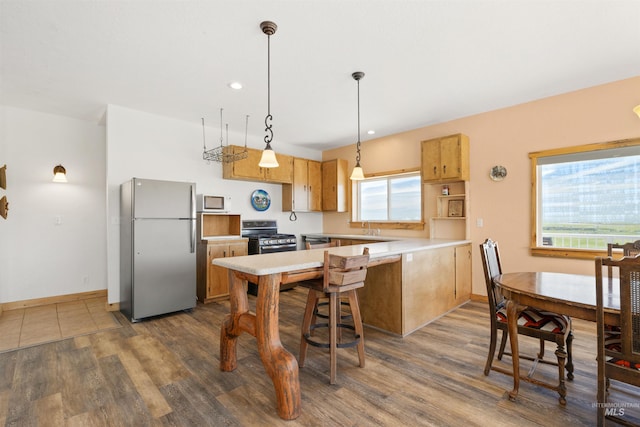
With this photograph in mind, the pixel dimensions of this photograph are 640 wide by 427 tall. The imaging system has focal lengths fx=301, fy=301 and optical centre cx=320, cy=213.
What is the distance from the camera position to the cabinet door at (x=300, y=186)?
5.67 metres

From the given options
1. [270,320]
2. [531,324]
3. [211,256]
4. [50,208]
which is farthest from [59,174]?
[531,324]

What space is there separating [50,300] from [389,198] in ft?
18.0

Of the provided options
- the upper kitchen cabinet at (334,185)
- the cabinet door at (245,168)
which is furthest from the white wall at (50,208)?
the upper kitchen cabinet at (334,185)

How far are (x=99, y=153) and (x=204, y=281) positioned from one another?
264 cm

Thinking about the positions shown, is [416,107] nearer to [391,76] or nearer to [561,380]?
[391,76]

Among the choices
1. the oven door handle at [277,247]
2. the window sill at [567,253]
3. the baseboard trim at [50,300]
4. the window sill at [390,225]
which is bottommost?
the baseboard trim at [50,300]

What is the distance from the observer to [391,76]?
317 centimetres

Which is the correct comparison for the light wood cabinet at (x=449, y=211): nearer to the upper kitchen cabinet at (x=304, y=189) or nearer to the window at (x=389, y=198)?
the window at (x=389, y=198)

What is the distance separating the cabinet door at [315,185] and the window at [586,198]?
3.55 meters

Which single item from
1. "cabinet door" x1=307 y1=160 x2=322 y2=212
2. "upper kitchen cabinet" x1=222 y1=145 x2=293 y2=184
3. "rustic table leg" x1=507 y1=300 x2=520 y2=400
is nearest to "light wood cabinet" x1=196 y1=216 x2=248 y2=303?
"upper kitchen cabinet" x1=222 y1=145 x2=293 y2=184

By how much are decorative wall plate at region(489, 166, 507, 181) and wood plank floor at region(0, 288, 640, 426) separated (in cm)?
200

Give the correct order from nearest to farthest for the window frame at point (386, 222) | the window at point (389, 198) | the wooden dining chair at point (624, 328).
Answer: the wooden dining chair at point (624, 328) < the window frame at point (386, 222) < the window at point (389, 198)

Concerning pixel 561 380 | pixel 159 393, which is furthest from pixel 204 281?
pixel 561 380

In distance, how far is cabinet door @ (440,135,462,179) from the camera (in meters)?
4.23
